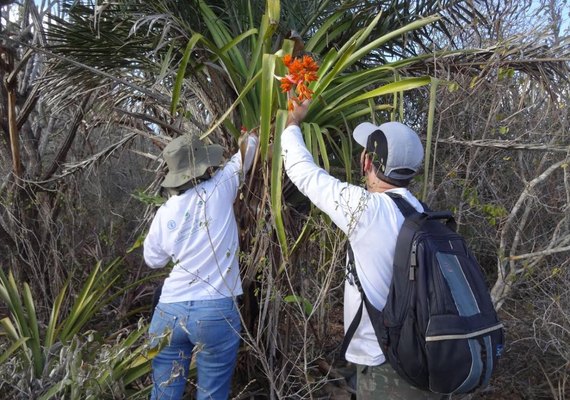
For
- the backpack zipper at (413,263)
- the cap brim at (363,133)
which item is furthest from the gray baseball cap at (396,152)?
the backpack zipper at (413,263)

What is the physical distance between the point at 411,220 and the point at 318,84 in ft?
3.07

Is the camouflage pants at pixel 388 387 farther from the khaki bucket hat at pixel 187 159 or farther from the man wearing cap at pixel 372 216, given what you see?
the khaki bucket hat at pixel 187 159

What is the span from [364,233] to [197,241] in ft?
3.18

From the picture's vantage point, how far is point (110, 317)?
14.8 feet

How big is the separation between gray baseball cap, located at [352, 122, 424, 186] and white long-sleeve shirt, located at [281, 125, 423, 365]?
0.23ft

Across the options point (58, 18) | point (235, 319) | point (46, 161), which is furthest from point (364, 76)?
point (46, 161)

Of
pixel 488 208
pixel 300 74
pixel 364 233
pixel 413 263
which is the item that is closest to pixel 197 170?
pixel 300 74

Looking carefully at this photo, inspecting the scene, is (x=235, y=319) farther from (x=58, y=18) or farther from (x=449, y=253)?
(x=58, y=18)

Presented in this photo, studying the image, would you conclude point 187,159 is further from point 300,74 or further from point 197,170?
point 300,74

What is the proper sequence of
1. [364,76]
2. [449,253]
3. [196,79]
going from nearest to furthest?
[449,253]
[364,76]
[196,79]

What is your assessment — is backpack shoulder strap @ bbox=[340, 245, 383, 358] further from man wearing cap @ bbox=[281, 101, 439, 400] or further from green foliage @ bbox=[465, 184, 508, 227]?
green foliage @ bbox=[465, 184, 508, 227]

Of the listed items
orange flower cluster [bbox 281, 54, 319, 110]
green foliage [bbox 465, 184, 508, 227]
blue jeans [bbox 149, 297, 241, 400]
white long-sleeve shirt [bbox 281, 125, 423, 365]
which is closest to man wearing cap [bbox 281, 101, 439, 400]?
white long-sleeve shirt [bbox 281, 125, 423, 365]

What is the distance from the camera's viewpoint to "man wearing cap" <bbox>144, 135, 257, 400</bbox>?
2.61m

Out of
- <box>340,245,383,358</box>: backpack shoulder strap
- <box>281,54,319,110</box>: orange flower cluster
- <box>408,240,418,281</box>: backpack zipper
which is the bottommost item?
<box>340,245,383,358</box>: backpack shoulder strap
